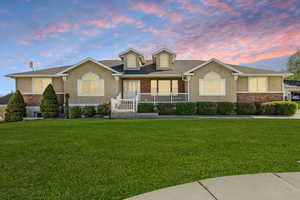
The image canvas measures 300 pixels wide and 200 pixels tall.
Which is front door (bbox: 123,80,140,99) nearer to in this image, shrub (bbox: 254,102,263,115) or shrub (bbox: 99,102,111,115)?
shrub (bbox: 99,102,111,115)

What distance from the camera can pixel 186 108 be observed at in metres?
15.1

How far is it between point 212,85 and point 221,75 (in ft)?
4.09

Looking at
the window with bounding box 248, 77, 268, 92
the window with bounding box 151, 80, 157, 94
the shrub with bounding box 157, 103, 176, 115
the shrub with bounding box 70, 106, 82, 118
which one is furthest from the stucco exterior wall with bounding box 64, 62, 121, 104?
the window with bounding box 248, 77, 268, 92

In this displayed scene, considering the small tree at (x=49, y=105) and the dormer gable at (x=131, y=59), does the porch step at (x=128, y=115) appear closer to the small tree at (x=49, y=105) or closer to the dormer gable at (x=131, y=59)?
the small tree at (x=49, y=105)

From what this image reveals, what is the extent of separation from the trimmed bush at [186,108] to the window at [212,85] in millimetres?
2520

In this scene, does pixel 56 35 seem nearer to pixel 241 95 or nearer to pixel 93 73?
pixel 93 73

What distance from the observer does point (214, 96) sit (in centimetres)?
1702

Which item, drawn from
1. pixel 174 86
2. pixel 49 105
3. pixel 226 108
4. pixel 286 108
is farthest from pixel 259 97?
pixel 49 105

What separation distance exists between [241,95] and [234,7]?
26.3ft

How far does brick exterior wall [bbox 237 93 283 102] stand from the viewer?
17078 millimetres

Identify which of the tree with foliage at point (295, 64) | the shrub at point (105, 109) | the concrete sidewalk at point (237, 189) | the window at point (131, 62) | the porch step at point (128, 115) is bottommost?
the porch step at point (128, 115)

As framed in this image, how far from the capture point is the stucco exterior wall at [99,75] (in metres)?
16.7

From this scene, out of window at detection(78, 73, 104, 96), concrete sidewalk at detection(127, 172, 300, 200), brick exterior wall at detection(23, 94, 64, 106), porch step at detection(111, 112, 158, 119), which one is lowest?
porch step at detection(111, 112, 158, 119)

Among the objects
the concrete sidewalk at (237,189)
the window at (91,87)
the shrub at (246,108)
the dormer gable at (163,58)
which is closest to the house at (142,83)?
the window at (91,87)
